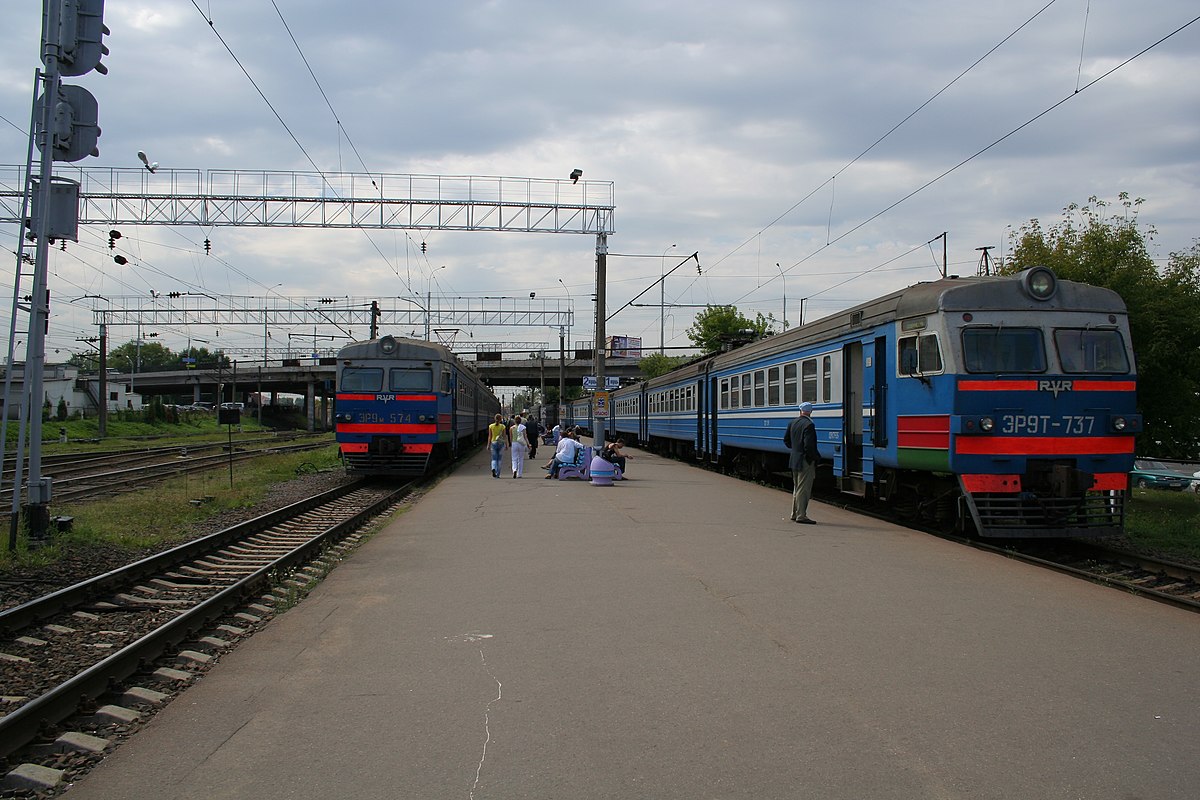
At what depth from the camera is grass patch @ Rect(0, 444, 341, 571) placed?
10.6m

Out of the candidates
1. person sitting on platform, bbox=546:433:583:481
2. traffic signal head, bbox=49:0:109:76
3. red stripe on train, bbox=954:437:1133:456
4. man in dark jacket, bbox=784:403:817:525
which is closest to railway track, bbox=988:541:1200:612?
red stripe on train, bbox=954:437:1133:456

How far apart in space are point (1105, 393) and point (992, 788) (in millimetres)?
8181

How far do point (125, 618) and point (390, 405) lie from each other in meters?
13.8

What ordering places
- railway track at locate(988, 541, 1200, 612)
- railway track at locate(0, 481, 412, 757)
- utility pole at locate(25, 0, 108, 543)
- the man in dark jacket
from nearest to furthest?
1. railway track at locate(0, 481, 412, 757)
2. railway track at locate(988, 541, 1200, 612)
3. utility pole at locate(25, 0, 108, 543)
4. the man in dark jacket

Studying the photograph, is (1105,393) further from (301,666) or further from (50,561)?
(50,561)

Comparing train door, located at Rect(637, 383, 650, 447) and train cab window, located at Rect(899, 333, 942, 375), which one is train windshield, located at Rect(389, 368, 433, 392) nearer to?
train cab window, located at Rect(899, 333, 942, 375)

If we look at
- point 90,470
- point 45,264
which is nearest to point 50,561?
point 45,264

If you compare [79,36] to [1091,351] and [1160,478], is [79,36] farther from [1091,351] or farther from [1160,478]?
[1160,478]

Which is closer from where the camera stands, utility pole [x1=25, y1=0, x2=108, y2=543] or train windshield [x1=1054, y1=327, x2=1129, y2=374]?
utility pole [x1=25, y1=0, x2=108, y2=543]

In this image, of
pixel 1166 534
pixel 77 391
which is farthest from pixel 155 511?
pixel 77 391

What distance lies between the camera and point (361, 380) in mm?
21516

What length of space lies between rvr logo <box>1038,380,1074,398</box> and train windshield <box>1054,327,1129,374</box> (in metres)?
0.18

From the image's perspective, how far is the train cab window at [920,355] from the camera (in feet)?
35.5

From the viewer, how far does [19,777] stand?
4090 mm
